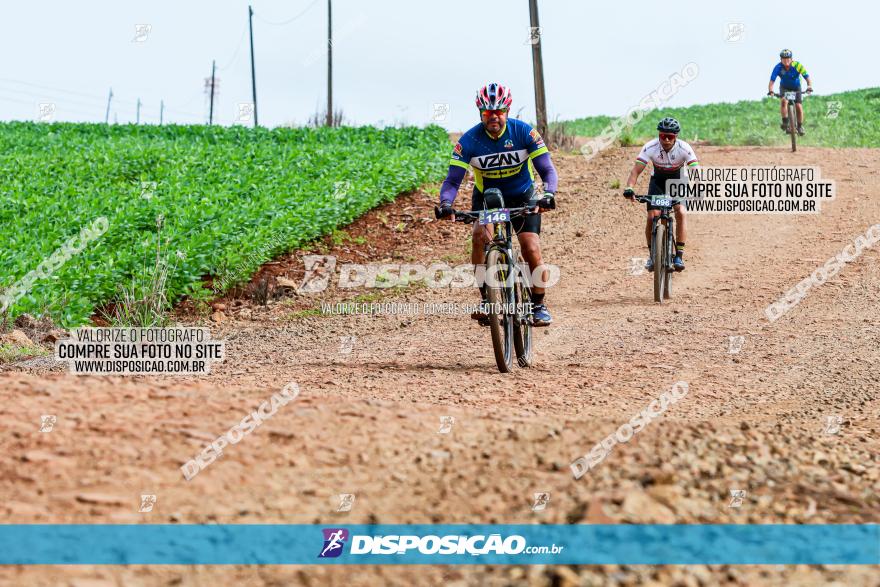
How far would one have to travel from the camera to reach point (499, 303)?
8.03 metres

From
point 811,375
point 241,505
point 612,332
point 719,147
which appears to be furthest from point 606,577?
point 719,147

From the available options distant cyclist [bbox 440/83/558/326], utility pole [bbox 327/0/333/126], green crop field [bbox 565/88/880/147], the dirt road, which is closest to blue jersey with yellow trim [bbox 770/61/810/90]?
green crop field [bbox 565/88/880/147]

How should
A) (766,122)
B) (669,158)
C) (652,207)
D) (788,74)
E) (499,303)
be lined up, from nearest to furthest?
(499,303) → (652,207) → (669,158) → (788,74) → (766,122)

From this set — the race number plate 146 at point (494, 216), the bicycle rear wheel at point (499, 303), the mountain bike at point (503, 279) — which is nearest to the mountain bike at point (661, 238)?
the mountain bike at point (503, 279)

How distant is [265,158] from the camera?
23031 millimetres

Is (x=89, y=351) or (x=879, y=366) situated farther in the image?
(x=89, y=351)

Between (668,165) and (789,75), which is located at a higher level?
(789,75)

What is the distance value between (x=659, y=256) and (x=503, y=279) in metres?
4.75

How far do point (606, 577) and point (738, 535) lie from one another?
712 millimetres

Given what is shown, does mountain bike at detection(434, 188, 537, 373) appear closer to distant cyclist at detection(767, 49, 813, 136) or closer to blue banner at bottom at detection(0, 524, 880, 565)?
blue banner at bottom at detection(0, 524, 880, 565)

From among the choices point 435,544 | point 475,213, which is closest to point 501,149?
point 475,213

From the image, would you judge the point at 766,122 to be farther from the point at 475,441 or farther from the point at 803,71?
the point at 475,441

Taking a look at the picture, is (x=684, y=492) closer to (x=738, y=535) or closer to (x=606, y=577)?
(x=738, y=535)

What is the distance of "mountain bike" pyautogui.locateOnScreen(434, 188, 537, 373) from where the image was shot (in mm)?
7922
